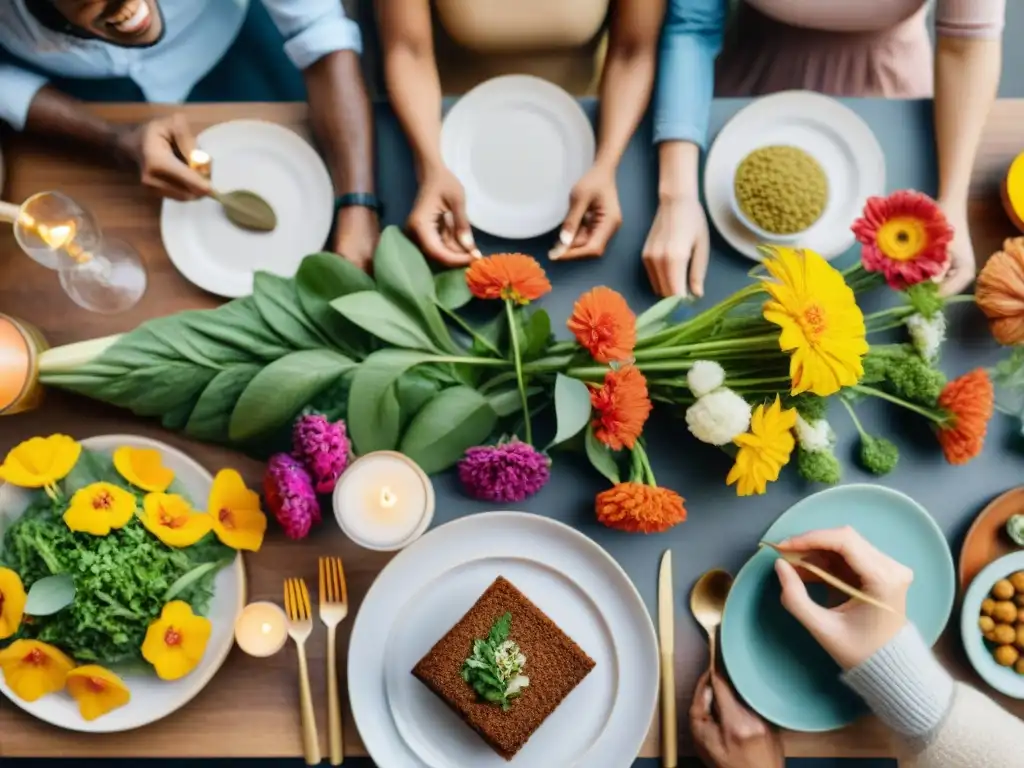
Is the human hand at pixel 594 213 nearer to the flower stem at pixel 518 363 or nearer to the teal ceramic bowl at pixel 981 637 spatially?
the flower stem at pixel 518 363

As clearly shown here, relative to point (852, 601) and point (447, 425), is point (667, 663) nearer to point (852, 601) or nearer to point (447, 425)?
point (852, 601)

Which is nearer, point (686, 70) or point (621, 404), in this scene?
point (621, 404)

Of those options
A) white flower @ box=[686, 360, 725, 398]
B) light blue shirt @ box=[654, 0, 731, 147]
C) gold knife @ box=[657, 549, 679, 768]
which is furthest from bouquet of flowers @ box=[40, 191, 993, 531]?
light blue shirt @ box=[654, 0, 731, 147]

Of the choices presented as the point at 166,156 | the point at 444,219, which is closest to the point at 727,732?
the point at 444,219

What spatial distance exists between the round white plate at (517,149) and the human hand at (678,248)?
0.11m

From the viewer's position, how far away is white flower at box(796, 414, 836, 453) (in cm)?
73

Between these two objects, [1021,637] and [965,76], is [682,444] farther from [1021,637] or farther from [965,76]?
[965,76]

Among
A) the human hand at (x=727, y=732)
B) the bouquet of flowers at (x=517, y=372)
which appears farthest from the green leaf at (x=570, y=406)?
the human hand at (x=727, y=732)

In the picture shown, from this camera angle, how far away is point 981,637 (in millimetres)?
800

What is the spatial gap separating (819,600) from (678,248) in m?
0.42

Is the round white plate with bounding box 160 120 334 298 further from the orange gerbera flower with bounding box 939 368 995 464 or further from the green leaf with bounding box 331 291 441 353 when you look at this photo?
the orange gerbera flower with bounding box 939 368 995 464

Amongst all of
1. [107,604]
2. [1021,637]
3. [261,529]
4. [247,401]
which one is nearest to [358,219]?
[247,401]

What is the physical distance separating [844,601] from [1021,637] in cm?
19

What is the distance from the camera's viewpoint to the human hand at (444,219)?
0.83 meters
